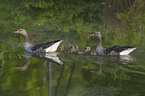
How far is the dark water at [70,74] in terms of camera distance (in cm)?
671

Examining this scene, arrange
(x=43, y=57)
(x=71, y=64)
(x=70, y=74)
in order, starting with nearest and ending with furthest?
(x=70, y=74) < (x=71, y=64) < (x=43, y=57)

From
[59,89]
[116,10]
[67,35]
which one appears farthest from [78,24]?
[59,89]

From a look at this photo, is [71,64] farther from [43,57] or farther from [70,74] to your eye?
[43,57]

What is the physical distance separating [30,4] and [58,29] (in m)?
12.0

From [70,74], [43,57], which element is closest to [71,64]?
[70,74]

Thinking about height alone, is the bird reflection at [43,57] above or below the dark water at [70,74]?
above

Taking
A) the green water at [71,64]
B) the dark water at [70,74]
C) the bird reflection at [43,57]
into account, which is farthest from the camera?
the bird reflection at [43,57]

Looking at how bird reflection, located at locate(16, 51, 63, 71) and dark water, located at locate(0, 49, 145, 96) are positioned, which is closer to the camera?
dark water, located at locate(0, 49, 145, 96)

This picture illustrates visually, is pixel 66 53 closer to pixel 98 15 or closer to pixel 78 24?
pixel 78 24

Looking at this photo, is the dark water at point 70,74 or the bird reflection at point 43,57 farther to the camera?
the bird reflection at point 43,57

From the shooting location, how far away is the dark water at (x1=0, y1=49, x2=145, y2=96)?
22.0 feet

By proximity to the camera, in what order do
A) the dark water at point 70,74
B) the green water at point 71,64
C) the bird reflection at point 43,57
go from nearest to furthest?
the dark water at point 70,74, the green water at point 71,64, the bird reflection at point 43,57

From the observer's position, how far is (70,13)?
22406 mm

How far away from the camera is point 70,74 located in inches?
323
